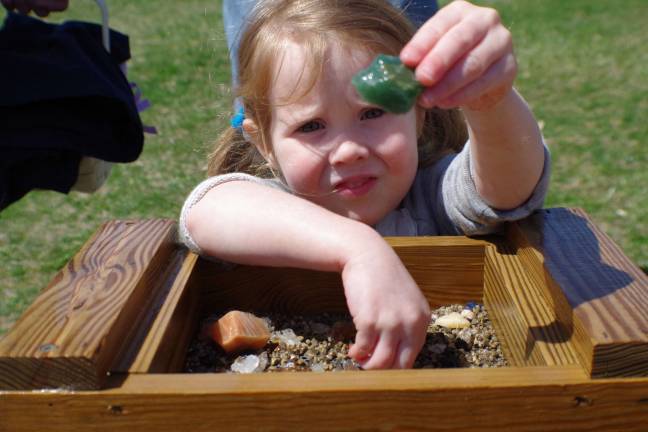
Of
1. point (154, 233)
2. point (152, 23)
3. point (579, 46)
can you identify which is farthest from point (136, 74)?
point (154, 233)

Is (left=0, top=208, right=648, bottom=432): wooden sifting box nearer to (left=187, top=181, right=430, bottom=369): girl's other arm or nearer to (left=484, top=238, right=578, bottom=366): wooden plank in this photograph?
(left=484, top=238, right=578, bottom=366): wooden plank

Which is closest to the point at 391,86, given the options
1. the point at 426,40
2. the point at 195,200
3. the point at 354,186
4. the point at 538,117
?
the point at 426,40

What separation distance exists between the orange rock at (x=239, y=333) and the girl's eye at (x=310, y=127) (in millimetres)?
396

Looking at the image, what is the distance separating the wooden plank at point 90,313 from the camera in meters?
1.05

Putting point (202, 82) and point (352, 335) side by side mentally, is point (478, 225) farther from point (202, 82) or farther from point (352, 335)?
point (202, 82)

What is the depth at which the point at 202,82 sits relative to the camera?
6.42m

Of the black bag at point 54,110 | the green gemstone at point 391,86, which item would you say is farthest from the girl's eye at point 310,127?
the black bag at point 54,110

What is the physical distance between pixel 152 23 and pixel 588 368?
8.45 metres

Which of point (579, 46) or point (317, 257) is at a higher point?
point (317, 257)

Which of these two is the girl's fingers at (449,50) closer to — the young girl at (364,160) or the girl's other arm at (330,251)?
the young girl at (364,160)

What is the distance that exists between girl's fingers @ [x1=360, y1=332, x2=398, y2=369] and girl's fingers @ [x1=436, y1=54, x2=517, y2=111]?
13.7 inches

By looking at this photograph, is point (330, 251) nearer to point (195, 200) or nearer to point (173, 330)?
point (173, 330)

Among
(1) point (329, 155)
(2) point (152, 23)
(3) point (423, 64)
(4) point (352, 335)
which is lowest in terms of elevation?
(2) point (152, 23)

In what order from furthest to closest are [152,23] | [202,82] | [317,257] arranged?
1. [152,23]
2. [202,82]
3. [317,257]
